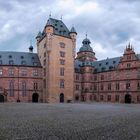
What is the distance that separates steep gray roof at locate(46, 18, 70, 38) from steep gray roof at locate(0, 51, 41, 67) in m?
10.8

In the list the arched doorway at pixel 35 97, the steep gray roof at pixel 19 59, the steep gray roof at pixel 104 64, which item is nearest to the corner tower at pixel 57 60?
the steep gray roof at pixel 19 59

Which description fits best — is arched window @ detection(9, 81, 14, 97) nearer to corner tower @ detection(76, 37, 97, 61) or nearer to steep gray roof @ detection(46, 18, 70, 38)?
steep gray roof @ detection(46, 18, 70, 38)

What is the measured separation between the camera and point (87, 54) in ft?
324

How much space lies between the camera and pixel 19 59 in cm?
7375

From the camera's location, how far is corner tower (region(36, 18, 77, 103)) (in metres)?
69.2

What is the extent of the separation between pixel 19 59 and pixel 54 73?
11.8 meters

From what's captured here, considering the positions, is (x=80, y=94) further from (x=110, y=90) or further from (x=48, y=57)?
(x=48, y=57)

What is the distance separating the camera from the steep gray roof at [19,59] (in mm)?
72219

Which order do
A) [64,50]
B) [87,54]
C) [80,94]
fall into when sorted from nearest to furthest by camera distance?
[64,50], [80,94], [87,54]

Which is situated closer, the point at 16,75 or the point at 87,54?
the point at 16,75

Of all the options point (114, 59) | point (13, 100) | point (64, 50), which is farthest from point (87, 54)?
point (13, 100)

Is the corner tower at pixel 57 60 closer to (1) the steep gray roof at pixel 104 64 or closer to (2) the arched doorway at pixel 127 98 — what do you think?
(1) the steep gray roof at pixel 104 64

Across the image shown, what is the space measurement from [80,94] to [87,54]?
69.3 feet

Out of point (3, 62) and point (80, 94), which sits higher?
point (3, 62)
